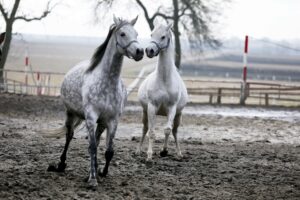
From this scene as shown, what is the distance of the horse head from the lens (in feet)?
26.4

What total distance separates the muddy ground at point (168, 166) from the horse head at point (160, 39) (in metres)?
1.81

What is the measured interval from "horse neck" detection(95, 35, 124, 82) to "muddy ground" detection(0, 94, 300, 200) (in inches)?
54.4

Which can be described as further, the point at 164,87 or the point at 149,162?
the point at 164,87

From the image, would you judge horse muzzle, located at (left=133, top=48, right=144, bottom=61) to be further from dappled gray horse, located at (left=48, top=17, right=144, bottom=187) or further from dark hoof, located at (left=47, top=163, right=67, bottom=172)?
dark hoof, located at (left=47, top=163, right=67, bottom=172)

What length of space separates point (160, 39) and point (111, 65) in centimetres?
186

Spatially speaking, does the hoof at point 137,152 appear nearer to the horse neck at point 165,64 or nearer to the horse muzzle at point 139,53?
the horse neck at point 165,64

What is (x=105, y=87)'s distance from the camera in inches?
258

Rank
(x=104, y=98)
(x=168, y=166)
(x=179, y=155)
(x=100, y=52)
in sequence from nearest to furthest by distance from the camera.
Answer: (x=104, y=98) < (x=100, y=52) < (x=168, y=166) < (x=179, y=155)

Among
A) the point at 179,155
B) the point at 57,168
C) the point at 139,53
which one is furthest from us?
the point at 179,155

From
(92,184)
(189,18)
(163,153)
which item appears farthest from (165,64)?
(189,18)

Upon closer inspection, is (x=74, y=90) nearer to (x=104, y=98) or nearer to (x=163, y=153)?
(x=104, y=98)

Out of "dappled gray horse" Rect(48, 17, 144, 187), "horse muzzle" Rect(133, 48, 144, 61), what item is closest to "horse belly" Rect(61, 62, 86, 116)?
"dappled gray horse" Rect(48, 17, 144, 187)

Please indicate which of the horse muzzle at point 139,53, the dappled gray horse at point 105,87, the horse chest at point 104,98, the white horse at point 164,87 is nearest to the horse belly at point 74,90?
the dappled gray horse at point 105,87

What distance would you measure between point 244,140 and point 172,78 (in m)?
3.62
